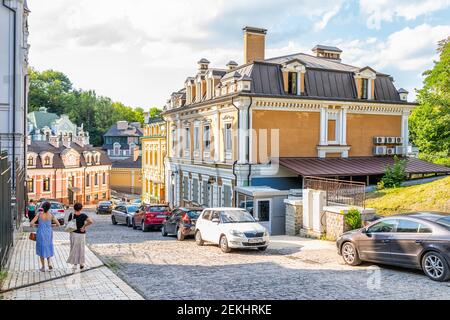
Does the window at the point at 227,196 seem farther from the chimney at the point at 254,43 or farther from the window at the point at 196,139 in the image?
the chimney at the point at 254,43

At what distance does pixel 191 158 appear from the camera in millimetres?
33969

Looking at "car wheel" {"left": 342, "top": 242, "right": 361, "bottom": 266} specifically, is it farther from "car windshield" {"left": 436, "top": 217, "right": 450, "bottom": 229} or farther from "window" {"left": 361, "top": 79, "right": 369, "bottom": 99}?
"window" {"left": 361, "top": 79, "right": 369, "bottom": 99}

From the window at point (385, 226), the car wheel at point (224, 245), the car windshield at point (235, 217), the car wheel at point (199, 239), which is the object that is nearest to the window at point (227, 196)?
the car wheel at point (199, 239)

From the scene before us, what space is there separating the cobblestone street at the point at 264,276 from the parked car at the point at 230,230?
0.36 metres

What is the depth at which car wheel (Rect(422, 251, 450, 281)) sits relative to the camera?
9.87 metres

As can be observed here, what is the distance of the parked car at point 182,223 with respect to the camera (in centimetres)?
1994

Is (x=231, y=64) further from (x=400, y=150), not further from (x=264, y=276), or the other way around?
(x=264, y=276)

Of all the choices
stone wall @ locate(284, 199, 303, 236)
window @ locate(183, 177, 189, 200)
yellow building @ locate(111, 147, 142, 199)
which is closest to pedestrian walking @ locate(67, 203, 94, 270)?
stone wall @ locate(284, 199, 303, 236)

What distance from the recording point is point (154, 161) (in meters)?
49.9

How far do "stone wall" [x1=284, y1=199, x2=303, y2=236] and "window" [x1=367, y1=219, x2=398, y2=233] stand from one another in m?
7.25

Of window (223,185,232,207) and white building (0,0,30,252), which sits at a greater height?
white building (0,0,30,252)

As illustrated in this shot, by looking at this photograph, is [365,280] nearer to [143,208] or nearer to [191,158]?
[143,208]

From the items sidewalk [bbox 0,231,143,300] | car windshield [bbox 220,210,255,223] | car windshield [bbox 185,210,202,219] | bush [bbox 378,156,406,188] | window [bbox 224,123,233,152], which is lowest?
sidewalk [bbox 0,231,143,300]
